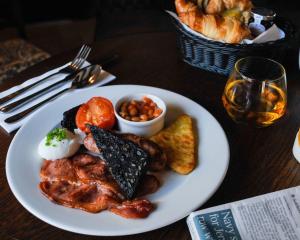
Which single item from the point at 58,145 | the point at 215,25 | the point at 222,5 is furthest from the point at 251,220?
the point at 222,5

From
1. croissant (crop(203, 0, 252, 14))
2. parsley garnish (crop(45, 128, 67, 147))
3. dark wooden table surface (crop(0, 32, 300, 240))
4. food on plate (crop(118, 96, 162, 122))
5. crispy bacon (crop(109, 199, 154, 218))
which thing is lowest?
dark wooden table surface (crop(0, 32, 300, 240))

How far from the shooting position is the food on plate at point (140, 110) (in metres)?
0.94

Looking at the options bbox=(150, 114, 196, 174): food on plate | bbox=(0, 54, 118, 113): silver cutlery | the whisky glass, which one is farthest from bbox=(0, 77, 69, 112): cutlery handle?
the whisky glass

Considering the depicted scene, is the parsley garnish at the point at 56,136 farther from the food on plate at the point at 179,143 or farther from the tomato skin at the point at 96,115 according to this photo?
the food on plate at the point at 179,143

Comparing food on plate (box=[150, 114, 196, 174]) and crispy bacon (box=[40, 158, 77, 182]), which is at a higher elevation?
crispy bacon (box=[40, 158, 77, 182])

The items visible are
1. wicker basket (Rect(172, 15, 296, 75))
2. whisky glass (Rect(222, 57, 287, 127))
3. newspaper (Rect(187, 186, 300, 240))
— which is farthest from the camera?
wicker basket (Rect(172, 15, 296, 75))

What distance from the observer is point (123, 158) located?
798mm

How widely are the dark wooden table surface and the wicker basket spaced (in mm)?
40

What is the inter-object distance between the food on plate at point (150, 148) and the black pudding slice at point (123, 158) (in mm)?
27

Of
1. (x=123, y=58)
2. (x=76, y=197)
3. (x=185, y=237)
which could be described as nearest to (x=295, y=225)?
(x=185, y=237)

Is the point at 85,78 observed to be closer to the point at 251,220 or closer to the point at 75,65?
the point at 75,65

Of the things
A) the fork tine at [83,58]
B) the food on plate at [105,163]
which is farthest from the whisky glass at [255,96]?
the fork tine at [83,58]

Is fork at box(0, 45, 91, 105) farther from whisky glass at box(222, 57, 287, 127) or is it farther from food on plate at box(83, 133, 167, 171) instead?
whisky glass at box(222, 57, 287, 127)

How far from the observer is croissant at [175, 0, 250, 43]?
3.52 ft
